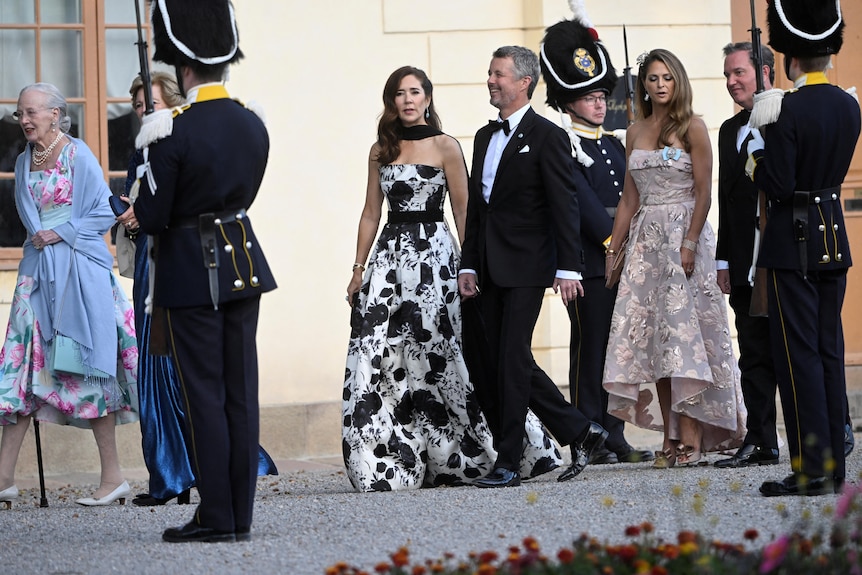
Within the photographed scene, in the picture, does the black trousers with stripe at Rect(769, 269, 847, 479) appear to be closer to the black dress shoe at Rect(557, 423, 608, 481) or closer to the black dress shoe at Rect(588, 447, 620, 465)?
the black dress shoe at Rect(557, 423, 608, 481)

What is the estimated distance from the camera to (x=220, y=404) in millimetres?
5215

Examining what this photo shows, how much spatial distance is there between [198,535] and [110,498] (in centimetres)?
201

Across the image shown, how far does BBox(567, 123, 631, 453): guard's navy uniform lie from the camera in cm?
779

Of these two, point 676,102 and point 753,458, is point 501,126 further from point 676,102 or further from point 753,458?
point 753,458

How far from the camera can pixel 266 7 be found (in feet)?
30.7

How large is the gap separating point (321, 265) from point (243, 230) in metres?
4.19

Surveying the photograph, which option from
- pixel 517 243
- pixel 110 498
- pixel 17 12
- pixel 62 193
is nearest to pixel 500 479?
pixel 517 243

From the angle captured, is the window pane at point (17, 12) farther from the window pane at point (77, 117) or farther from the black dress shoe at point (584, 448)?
the black dress shoe at point (584, 448)

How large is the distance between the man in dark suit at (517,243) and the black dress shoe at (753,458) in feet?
2.66

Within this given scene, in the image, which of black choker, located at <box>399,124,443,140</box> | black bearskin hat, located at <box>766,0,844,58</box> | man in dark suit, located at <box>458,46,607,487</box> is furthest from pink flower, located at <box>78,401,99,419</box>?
black bearskin hat, located at <box>766,0,844,58</box>

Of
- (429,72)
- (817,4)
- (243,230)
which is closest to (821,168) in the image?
(817,4)

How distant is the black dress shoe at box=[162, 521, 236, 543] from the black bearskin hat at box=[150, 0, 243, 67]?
1.54m

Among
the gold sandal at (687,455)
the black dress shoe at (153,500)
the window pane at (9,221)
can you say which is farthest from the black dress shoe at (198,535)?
the window pane at (9,221)

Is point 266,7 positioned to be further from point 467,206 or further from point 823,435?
point 823,435
